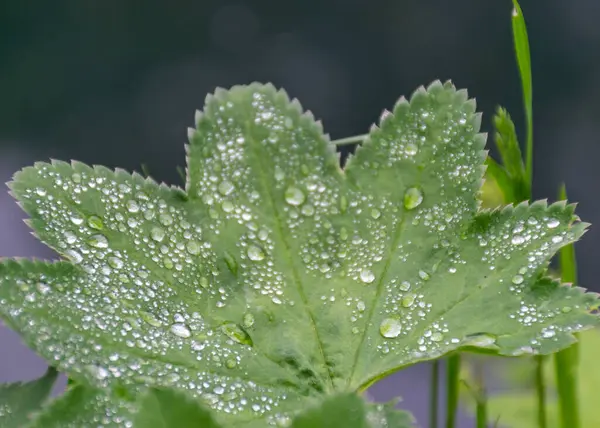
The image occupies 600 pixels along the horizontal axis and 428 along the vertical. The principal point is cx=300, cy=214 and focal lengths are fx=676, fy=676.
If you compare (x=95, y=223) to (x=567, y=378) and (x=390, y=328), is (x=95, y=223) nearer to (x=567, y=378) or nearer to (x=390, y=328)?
(x=390, y=328)

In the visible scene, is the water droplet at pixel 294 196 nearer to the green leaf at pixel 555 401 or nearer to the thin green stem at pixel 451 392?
the thin green stem at pixel 451 392

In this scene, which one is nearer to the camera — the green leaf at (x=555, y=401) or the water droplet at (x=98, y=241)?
the water droplet at (x=98, y=241)

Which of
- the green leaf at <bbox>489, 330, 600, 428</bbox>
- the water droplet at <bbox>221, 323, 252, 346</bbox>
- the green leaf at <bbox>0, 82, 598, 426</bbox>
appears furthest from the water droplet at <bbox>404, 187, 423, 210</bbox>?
the green leaf at <bbox>489, 330, 600, 428</bbox>

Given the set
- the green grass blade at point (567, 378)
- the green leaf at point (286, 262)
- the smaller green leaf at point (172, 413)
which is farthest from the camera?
the green grass blade at point (567, 378)

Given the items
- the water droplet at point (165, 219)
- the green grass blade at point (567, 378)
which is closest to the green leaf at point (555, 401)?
the green grass blade at point (567, 378)

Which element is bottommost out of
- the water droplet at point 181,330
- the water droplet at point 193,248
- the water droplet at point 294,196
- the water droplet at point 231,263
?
the water droplet at point 181,330

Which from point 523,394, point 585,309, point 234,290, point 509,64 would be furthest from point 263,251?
point 509,64

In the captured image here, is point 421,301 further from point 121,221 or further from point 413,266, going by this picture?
point 121,221
